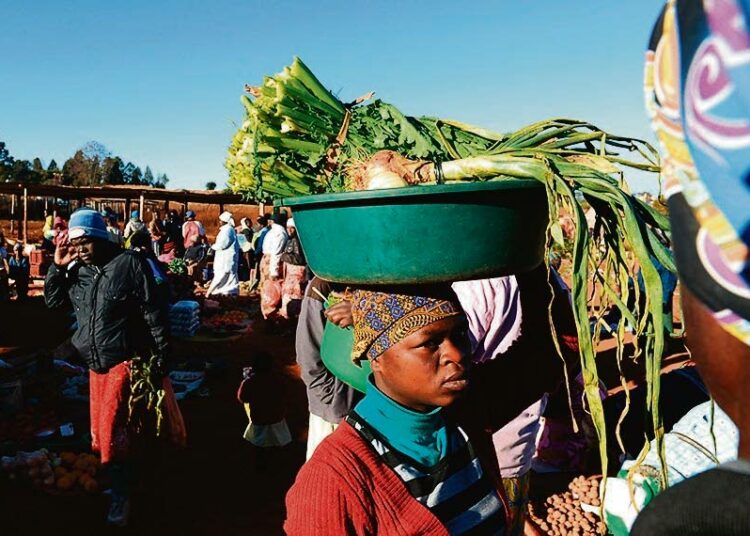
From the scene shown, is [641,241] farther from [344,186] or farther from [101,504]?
[101,504]

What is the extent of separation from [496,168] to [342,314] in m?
0.82

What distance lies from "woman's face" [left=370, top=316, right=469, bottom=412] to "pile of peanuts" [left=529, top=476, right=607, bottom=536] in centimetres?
256

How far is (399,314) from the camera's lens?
1.50 metres

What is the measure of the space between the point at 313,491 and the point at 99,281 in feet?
9.32

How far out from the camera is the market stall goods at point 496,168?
43.5 inches

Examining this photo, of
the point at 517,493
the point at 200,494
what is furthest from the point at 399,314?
the point at 200,494

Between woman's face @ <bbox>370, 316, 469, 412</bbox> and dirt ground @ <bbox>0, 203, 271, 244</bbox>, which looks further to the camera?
dirt ground @ <bbox>0, 203, 271, 244</bbox>

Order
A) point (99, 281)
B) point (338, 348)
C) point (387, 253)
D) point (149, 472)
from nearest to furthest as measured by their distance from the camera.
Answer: point (387, 253) < point (338, 348) < point (99, 281) < point (149, 472)

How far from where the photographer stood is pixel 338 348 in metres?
1.94

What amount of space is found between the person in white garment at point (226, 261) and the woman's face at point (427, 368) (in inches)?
365

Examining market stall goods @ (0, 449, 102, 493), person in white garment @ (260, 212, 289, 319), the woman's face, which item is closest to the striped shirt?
the woman's face

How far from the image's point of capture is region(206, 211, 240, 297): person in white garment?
10.3 meters

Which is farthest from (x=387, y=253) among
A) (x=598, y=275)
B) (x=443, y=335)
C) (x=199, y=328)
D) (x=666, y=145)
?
(x=199, y=328)

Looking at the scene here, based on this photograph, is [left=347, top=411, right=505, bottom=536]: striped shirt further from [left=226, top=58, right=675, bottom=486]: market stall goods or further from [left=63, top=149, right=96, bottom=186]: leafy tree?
[left=63, top=149, right=96, bottom=186]: leafy tree
